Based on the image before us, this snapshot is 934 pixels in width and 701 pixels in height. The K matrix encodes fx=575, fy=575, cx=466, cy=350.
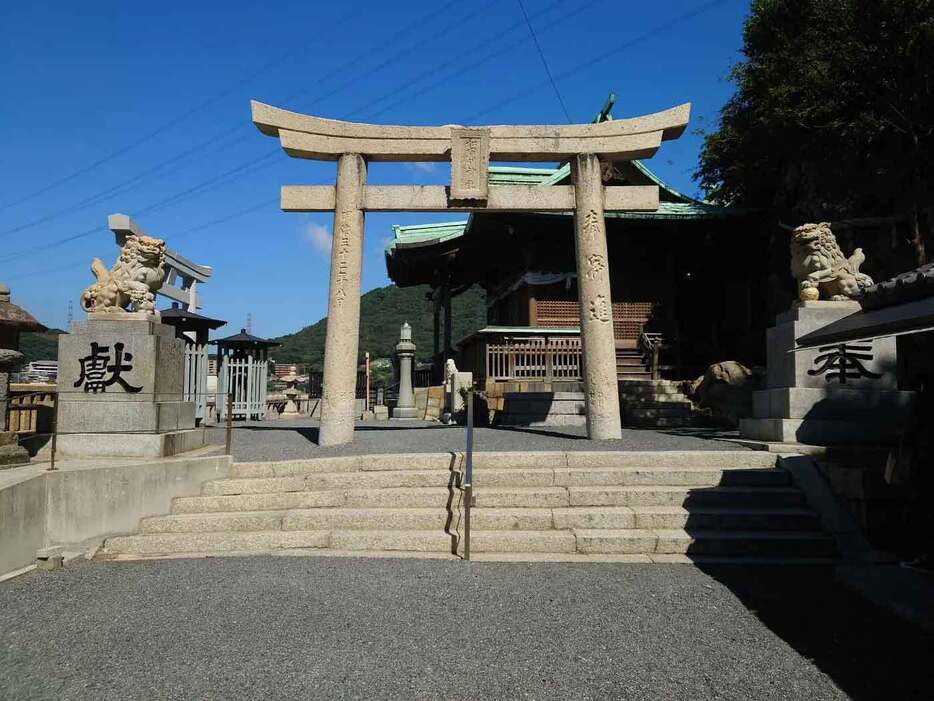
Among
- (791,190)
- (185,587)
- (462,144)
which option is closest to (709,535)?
(185,587)

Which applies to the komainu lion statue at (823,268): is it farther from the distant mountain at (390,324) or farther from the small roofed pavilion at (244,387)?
the distant mountain at (390,324)

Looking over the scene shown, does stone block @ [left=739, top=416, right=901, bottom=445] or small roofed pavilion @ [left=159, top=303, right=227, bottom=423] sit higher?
small roofed pavilion @ [left=159, top=303, right=227, bottom=423]

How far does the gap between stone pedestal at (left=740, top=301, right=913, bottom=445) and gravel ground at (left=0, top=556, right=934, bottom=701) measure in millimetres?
2632

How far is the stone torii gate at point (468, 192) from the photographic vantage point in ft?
29.7

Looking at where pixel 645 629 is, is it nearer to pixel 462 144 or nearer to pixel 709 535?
pixel 709 535

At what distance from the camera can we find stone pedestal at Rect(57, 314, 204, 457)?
668 cm

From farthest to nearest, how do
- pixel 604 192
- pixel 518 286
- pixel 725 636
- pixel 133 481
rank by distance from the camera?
1. pixel 518 286
2. pixel 604 192
3. pixel 133 481
4. pixel 725 636

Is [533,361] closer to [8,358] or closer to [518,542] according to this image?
[518,542]

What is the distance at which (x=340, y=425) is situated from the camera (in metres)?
8.80

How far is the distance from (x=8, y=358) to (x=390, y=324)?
5386 cm

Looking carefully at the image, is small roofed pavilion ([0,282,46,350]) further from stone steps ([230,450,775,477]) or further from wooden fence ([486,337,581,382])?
wooden fence ([486,337,581,382])

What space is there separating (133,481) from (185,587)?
179 centimetres

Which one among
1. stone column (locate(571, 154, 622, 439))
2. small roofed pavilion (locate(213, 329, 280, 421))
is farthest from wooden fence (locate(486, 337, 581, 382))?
small roofed pavilion (locate(213, 329, 280, 421))

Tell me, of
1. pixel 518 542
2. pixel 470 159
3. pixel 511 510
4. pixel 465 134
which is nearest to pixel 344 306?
pixel 470 159
